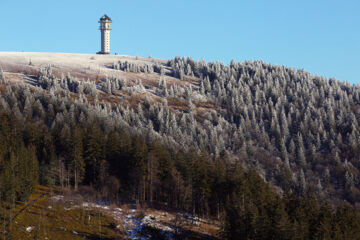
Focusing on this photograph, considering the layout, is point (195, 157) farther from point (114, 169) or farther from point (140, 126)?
point (140, 126)

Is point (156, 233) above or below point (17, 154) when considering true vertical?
below

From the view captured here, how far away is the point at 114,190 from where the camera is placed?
90.4 meters

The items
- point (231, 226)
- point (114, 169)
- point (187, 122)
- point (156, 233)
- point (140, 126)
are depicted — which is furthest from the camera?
point (187, 122)

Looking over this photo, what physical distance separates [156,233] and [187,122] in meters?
118

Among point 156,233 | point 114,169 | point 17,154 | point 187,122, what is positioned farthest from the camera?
point 187,122

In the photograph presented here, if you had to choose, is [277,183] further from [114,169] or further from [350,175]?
[114,169]

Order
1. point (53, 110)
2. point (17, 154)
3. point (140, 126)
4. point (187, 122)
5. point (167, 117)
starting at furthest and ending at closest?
point (187, 122)
point (167, 117)
point (140, 126)
point (53, 110)
point (17, 154)

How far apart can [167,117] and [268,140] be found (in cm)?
4412

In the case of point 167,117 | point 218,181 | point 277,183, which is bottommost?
point 277,183

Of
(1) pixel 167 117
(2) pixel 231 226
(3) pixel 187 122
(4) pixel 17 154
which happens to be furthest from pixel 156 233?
(3) pixel 187 122

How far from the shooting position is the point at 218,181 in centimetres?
9094

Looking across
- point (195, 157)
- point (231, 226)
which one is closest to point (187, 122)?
point (195, 157)

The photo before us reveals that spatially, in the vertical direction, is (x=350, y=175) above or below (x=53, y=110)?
below

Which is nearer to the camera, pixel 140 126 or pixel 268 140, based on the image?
pixel 140 126
